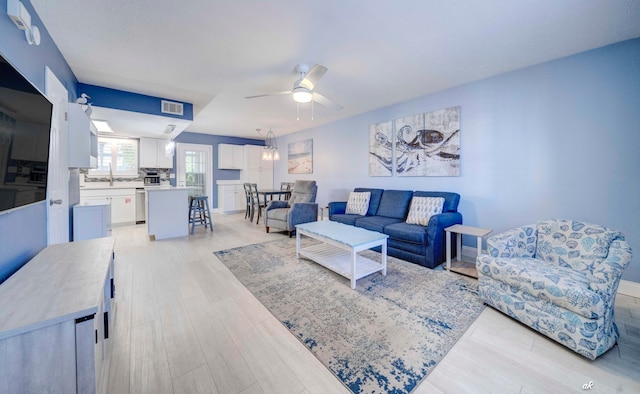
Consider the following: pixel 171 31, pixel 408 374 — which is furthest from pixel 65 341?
pixel 171 31

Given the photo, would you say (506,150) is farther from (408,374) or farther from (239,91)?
(239,91)

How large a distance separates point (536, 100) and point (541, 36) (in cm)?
83

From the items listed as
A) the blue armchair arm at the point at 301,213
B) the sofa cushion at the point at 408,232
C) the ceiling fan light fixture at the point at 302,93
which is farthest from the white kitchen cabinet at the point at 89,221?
the sofa cushion at the point at 408,232

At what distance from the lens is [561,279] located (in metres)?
1.69

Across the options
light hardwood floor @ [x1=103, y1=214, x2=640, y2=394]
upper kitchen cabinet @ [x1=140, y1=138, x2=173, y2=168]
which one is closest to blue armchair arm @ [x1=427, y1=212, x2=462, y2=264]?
light hardwood floor @ [x1=103, y1=214, x2=640, y2=394]

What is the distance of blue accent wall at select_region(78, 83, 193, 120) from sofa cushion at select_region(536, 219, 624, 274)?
5331mm

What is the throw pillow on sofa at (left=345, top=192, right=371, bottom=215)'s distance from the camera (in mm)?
4258

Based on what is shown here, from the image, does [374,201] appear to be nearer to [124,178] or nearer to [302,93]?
[302,93]

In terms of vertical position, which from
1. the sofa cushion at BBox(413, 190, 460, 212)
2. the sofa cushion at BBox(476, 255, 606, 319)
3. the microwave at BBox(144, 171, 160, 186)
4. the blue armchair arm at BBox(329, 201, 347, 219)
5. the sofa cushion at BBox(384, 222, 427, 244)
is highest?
the microwave at BBox(144, 171, 160, 186)

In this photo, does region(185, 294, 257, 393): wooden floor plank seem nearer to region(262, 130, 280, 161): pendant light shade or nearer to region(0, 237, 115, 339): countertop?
region(0, 237, 115, 339): countertop

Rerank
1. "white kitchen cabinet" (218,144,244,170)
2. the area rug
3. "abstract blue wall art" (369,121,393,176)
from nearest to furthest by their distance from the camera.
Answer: the area rug
"abstract blue wall art" (369,121,393,176)
"white kitchen cabinet" (218,144,244,170)

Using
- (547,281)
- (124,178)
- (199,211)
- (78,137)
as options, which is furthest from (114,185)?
(547,281)

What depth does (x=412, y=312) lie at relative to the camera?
2.04m

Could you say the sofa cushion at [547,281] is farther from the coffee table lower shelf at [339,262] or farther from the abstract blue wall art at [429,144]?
the abstract blue wall art at [429,144]
